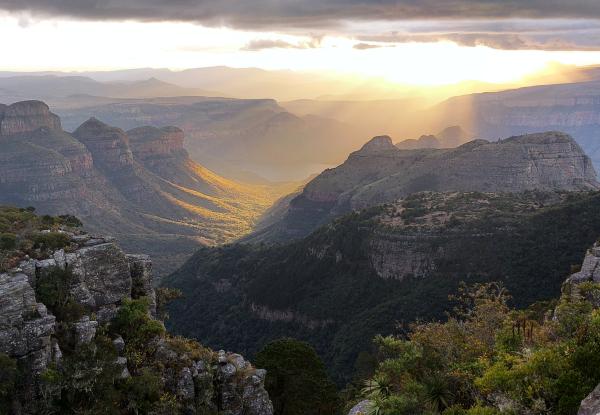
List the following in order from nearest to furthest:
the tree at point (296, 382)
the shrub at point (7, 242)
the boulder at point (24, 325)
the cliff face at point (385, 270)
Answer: the boulder at point (24, 325) < the shrub at point (7, 242) < the tree at point (296, 382) < the cliff face at point (385, 270)

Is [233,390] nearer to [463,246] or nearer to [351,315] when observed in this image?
[351,315]

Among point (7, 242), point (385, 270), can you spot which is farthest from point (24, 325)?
point (385, 270)

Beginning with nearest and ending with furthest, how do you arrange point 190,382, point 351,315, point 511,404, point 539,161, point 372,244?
point 511,404 < point 190,382 < point 351,315 < point 372,244 < point 539,161

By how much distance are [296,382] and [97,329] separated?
18011mm

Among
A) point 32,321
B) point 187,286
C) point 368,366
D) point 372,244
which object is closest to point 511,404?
point 32,321

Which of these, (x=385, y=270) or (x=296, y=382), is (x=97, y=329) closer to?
(x=296, y=382)

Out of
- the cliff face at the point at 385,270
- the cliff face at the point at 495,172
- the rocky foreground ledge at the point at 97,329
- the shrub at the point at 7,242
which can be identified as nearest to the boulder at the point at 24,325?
the rocky foreground ledge at the point at 97,329

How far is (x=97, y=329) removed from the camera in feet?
125

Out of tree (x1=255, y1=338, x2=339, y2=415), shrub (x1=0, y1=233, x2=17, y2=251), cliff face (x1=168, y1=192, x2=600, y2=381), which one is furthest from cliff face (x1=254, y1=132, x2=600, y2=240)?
shrub (x1=0, y1=233, x2=17, y2=251)

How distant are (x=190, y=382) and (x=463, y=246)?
66749 mm

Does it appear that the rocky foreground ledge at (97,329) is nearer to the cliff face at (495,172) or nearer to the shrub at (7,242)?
the shrub at (7,242)

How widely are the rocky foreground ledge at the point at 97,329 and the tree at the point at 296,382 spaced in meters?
5.90

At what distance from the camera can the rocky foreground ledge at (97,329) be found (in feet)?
110

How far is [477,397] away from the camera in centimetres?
Answer: 2820
